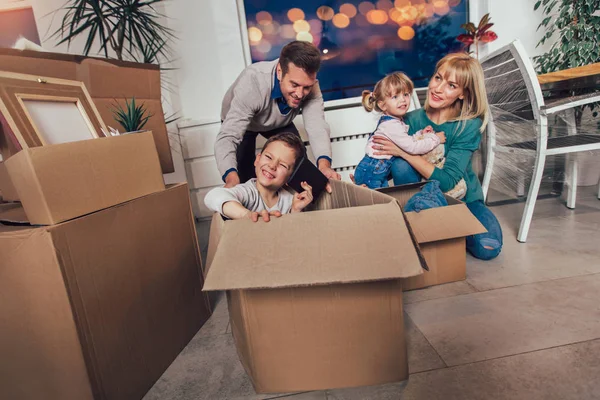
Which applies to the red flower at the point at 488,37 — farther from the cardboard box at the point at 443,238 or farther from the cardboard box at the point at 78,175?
the cardboard box at the point at 78,175

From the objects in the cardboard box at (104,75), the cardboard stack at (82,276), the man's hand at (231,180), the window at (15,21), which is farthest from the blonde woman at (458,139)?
the window at (15,21)

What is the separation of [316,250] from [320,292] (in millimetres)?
108

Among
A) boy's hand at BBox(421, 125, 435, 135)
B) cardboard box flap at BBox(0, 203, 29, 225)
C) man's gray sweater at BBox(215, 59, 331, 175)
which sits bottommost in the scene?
cardboard box flap at BBox(0, 203, 29, 225)

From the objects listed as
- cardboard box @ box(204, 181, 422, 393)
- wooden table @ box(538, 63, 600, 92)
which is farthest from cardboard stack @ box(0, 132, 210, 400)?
wooden table @ box(538, 63, 600, 92)

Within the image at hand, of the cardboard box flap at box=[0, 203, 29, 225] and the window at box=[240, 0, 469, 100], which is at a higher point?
the window at box=[240, 0, 469, 100]

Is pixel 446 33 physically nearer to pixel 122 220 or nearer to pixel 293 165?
pixel 293 165

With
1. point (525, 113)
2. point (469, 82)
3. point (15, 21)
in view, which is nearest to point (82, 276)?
point (469, 82)

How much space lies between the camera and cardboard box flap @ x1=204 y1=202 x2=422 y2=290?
612 millimetres

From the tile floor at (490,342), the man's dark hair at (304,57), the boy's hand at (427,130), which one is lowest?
the tile floor at (490,342)

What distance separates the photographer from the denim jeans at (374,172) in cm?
156

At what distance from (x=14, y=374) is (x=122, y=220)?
0.39 metres

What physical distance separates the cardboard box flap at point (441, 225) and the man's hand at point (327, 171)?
30 cm

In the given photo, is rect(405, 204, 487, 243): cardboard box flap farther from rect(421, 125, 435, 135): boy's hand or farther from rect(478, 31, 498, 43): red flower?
rect(478, 31, 498, 43): red flower

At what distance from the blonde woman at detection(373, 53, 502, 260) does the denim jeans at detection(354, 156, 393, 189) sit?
0.12 ft
